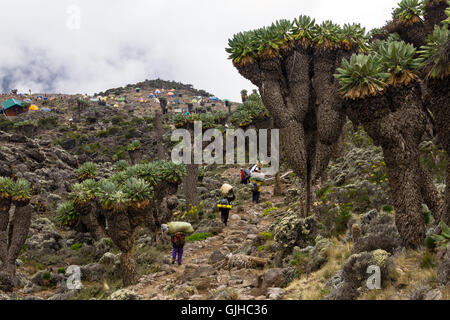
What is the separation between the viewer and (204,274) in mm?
10562

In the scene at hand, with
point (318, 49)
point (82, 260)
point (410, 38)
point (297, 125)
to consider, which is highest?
point (410, 38)

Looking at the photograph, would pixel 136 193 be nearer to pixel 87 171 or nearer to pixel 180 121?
pixel 180 121

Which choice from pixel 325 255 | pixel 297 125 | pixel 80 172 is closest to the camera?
pixel 325 255

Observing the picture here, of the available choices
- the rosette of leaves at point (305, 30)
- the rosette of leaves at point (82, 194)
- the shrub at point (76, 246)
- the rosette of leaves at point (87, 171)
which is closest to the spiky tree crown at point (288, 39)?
the rosette of leaves at point (305, 30)

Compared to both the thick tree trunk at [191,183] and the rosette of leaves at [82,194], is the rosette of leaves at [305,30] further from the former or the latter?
the rosette of leaves at [82,194]

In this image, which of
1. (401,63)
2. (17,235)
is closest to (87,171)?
(17,235)

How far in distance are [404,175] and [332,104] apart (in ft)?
18.6

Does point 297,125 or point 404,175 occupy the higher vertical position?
point 297,125

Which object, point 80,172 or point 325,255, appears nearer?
point 325,255

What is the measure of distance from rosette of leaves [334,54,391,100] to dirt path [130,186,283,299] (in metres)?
5.89

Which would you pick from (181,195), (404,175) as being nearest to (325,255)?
(404,175)

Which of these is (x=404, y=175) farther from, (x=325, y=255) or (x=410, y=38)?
(x=410, y=38)

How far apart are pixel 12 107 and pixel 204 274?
237 ft

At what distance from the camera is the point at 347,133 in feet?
78.2
